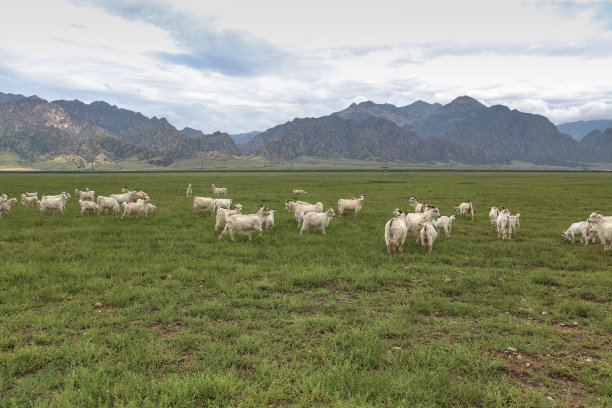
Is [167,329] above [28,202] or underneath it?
underneath

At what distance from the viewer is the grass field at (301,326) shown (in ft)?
18.0

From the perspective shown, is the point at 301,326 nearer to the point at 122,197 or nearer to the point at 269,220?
the point at 269,220

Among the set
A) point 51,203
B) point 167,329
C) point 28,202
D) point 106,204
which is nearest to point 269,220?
point 167,329

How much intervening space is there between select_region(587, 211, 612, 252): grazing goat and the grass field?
1.70ft

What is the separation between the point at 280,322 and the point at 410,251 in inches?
346

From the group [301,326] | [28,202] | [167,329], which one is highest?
[28,202]

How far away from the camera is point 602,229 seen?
48.2ft

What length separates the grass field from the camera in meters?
5.48

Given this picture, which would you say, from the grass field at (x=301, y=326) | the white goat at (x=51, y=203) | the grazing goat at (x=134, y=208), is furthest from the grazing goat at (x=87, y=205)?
the grass field at (x=301, y=326)

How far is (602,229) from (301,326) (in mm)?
15905

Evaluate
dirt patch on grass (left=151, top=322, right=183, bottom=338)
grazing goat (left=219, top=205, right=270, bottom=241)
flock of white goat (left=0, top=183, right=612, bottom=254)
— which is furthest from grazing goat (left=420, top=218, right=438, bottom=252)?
dirt patch on grass (left=151, top=322, right=183, bottom=338)

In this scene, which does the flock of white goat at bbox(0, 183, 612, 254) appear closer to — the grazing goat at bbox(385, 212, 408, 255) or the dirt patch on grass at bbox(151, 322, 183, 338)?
the grazing goat at bbox(385, 212, 408, 255)

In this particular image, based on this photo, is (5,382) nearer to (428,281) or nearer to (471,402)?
(471,402)

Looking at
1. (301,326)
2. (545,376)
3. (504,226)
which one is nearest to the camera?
(545,376)
